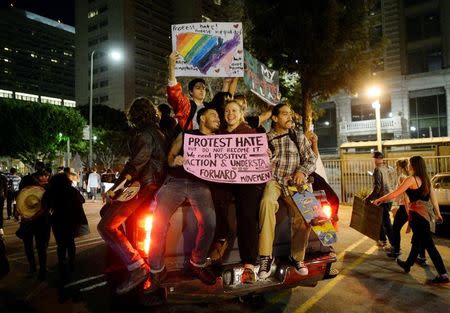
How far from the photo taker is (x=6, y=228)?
1281 centimetres

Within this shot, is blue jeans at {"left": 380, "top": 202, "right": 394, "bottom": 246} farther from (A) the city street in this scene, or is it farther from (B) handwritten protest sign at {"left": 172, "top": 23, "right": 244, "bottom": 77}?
(B) handwritten protest sign at {"left": 172, "top": 23, "right": 244, "bottom": 77}

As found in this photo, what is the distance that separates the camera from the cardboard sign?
21.7 ft

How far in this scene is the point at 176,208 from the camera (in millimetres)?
3791

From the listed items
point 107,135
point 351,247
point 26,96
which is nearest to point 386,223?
point 351,247

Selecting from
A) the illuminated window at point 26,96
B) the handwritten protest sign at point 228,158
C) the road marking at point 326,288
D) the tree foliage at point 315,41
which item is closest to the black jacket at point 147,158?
the handwritten protest sign at point 228,158

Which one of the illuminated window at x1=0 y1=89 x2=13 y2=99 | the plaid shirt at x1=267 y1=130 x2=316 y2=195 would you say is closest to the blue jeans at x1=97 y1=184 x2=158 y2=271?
the plaid shirt at x1=267 y1=130 x2=316 y2=195

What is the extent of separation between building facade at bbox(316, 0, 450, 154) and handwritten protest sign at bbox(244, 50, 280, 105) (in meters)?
29.5

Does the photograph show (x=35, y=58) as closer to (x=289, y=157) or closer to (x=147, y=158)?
(x=147, y=158)

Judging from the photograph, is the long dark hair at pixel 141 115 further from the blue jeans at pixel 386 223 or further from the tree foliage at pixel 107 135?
the tree foliage at pixel 107 135

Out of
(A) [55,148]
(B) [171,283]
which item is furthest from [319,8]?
(A) [55,148]

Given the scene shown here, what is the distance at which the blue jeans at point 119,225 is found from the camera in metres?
3.86

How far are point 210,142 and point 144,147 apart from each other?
706 millimetres

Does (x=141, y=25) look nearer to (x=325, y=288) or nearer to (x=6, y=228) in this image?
(x=6, y=228)

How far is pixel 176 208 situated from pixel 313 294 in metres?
2.51
